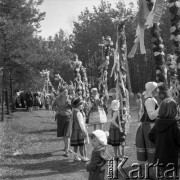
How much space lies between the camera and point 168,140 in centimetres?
424

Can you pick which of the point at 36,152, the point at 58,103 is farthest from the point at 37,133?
the point at 58,103

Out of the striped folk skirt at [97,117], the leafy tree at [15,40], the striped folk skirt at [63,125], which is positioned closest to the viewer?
the striped folk skirt at [63,125]

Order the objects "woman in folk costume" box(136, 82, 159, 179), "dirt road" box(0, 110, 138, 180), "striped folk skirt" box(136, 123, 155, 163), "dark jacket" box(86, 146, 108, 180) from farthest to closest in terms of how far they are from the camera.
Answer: "dirt road" box(0, 110, 138, 180), "striped folk skirt" box(136, 123, 155, 163), "woman in folk costume" box(136, 82, 159, 179), "dark jacket" box(86, 146, 108, 180)

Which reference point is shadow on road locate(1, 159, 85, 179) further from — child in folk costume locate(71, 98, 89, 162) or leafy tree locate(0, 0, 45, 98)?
leafy tree locate(0, 0, 45, 98)

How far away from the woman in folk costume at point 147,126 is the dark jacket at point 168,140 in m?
0.75

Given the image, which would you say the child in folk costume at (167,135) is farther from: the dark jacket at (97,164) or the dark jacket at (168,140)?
the dark jacket at (97,164)

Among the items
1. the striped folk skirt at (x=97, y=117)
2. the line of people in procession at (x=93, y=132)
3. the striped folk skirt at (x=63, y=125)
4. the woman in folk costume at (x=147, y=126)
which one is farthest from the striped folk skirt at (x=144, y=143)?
the striped folk skirt at (x=97, y=117)

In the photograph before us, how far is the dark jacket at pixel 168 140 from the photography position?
421 centimetres

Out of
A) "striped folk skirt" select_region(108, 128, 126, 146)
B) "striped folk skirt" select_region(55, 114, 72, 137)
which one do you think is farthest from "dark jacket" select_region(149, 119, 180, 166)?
"striped folk skirt" select_region(55, 114, 72, 137)

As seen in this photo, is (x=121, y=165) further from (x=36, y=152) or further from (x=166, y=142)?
(x=36, y=152)

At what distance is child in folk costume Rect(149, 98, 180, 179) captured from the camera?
13.8 feet

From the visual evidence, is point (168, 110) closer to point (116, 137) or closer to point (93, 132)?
point (93, 132)

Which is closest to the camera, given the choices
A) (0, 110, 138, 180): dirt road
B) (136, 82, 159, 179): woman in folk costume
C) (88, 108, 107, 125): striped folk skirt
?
(136, 82, 159, 179): woman in folk costume

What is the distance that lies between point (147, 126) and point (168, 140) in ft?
3.33
